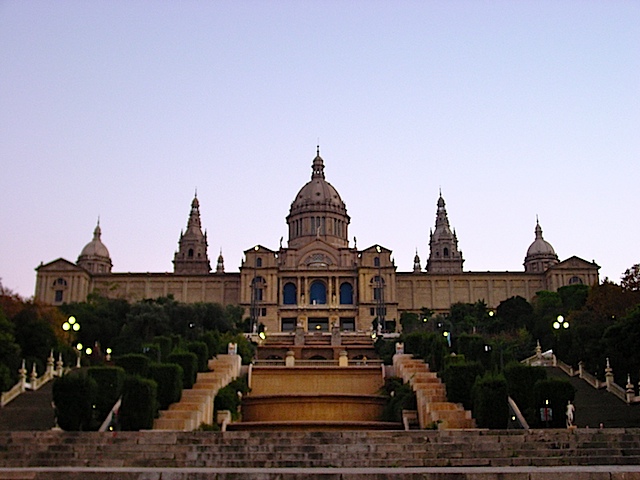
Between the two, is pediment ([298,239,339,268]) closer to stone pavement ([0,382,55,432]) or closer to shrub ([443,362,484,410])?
stone pavement ([0,382,55,432])

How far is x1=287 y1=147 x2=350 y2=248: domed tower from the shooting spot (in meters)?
107

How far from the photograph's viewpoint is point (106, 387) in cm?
2867

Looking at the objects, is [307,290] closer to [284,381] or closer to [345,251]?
[345,251]

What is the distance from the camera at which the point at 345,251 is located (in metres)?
98.5

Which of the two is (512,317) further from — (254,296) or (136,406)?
(136,406)

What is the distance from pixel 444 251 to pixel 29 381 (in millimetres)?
77124

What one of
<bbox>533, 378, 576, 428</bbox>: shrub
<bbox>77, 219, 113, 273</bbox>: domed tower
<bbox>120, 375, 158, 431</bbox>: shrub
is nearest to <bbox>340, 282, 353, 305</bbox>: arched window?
<bbox>77, 219, 113, 273</bbox>: domed tower

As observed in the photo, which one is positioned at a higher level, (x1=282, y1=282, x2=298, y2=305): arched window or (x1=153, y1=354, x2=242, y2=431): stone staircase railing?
(x1=282, y1=282, x2=298, y2=305): arched window

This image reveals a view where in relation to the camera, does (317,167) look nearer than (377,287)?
No

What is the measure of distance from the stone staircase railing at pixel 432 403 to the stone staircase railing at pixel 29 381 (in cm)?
1737

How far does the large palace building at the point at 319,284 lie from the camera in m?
89.7

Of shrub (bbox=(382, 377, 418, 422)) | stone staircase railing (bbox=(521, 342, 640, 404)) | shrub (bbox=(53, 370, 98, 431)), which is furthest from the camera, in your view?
stone staircase railing (bbox=(521, 342, 640, 404))

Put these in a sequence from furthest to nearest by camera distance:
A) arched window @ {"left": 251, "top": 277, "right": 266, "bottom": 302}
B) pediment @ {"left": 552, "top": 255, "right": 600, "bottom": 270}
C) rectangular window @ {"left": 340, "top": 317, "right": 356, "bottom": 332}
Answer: pediment @ {"left": 552, "top": 255, "right": 600, "bottom": 270} < arched window @ {"left": 251, "top": 277, "right": 266, "bottom": 302} < rectangular window @ {"left": 340, "top": 317, "right": 356, "bottom": 332}

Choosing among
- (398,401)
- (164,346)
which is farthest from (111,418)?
(164,346)
